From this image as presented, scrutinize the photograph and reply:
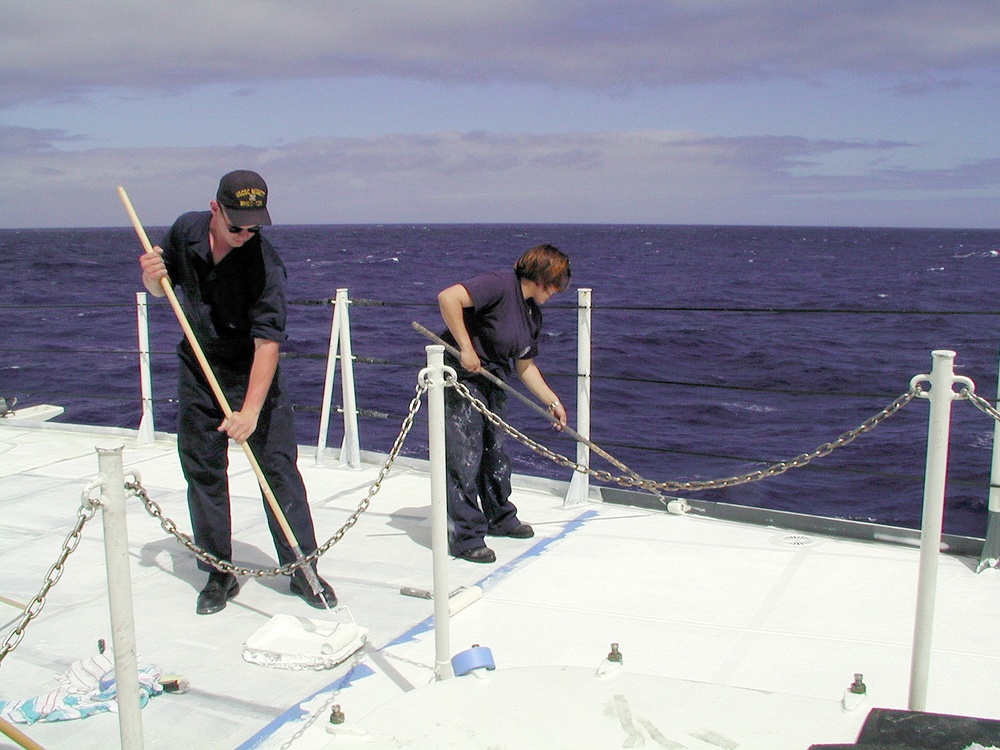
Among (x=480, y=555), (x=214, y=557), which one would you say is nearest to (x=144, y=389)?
(x=480, y=555)

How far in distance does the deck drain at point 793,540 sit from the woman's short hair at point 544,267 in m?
1.57

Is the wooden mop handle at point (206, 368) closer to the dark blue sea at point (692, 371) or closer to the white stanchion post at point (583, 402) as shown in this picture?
the dark blue sea at point (692, 371)

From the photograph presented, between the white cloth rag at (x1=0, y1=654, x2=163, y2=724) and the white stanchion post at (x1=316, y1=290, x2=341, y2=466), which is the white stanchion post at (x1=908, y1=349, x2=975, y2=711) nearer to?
the white cloth rag at (x1=0, y1=654, x2=163, y2=724)

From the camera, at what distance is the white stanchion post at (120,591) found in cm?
209

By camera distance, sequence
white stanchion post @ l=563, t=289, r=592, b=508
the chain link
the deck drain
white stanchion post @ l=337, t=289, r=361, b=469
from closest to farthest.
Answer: the chain link < the deck drain < white stanchion post @ l=563, t=289, r=592, b=508 < white stanchion post @ l=337, t=289, r=361, b=469

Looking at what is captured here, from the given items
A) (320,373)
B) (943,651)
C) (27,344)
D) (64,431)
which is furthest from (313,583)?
(27,344)

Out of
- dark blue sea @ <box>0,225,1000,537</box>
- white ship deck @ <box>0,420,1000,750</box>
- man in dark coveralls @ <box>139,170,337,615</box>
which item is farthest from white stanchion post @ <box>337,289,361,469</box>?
man in dark coveralls @ <box>139,170,337,615</box>

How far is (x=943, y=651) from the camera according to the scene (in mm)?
3217

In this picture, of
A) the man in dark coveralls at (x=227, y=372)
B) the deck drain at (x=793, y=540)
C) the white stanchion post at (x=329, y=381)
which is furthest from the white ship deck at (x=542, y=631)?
the white stanchion post at (x=329, y=381)

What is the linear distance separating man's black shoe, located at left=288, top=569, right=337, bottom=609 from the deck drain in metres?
2.08

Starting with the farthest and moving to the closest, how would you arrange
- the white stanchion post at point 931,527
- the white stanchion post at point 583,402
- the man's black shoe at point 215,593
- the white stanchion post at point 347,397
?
the white stanchion post at point 347,397 → the white stanchion post at point 583,402 → the man's black shoe at point 215,593 → the white stanchion post at point 931,527

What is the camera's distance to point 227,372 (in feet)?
12.1

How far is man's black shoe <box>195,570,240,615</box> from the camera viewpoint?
3.61m

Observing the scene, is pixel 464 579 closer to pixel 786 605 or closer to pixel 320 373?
pixel 786 605
